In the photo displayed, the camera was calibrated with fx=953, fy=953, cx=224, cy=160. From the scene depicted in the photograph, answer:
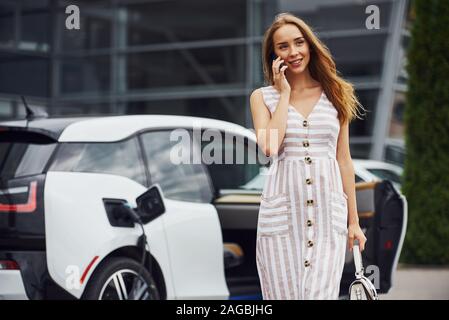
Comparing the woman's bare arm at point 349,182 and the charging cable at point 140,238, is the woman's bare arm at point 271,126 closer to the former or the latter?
the woman's bare arm at point 349,182

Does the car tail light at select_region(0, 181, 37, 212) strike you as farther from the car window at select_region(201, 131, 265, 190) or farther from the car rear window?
the car window at select_region(201, 131, 265, 190)

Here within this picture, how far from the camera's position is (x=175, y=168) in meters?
6.16

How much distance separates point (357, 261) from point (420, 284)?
5531 mm

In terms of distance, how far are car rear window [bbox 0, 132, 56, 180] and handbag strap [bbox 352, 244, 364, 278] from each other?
2208 millimetres

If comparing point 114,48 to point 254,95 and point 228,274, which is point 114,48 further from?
point 254,95

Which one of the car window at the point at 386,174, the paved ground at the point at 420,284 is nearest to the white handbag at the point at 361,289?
the paved ground at the point at 420,284

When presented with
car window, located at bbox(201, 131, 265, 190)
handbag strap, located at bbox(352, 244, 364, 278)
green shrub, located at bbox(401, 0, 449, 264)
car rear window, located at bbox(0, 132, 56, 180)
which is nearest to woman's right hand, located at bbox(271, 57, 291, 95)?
handbag strap, located at bbox(352, 244, 364, 278)

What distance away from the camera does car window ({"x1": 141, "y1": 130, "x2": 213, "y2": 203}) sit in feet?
19.7

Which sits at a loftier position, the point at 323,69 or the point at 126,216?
the point at 323,69

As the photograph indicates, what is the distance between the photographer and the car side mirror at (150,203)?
18.4 feet

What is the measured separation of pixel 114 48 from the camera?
17.7m

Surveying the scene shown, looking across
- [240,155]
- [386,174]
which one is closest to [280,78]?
[240,155]

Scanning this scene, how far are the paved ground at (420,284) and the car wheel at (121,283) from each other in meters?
2.78

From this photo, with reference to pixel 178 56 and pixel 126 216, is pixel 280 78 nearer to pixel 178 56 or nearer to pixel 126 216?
pixel 126 216
